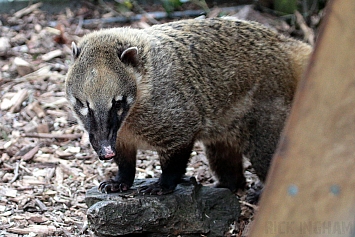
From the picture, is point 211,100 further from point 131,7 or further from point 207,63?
point 131,7

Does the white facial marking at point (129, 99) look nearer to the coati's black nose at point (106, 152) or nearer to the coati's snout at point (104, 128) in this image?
the coati's snout at point (104, 128)

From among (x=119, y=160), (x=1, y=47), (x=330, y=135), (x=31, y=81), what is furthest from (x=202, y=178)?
(x=330, y=135)

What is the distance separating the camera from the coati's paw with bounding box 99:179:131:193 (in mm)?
5031

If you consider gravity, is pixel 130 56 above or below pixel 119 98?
above

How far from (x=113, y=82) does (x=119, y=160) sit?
3.22 ft

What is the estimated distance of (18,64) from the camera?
781cm

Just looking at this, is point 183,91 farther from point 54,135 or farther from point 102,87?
point 54,135

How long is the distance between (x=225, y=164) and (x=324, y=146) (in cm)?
391

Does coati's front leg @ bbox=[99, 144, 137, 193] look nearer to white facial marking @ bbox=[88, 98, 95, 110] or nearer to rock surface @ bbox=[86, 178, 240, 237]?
rock surface @ bbox=[86, 178, 240, 237]

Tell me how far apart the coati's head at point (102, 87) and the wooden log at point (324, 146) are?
2.44m

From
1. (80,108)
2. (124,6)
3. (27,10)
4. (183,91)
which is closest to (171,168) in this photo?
(183,91)

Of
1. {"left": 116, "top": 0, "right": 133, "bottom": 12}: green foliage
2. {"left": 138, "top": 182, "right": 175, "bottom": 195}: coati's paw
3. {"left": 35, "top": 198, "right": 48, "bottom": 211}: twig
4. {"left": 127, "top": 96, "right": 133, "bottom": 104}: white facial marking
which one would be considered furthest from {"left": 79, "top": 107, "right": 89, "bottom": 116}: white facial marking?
{"left": 116, "top": 0, "right": 133, "bottom": 12}: green foliage

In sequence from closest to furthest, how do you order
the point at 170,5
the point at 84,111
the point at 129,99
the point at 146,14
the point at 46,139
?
the point at 84,111
the point at 129,99
the point at 46,139
the point at 170,5
the point at 146,14

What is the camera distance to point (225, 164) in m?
5.77
